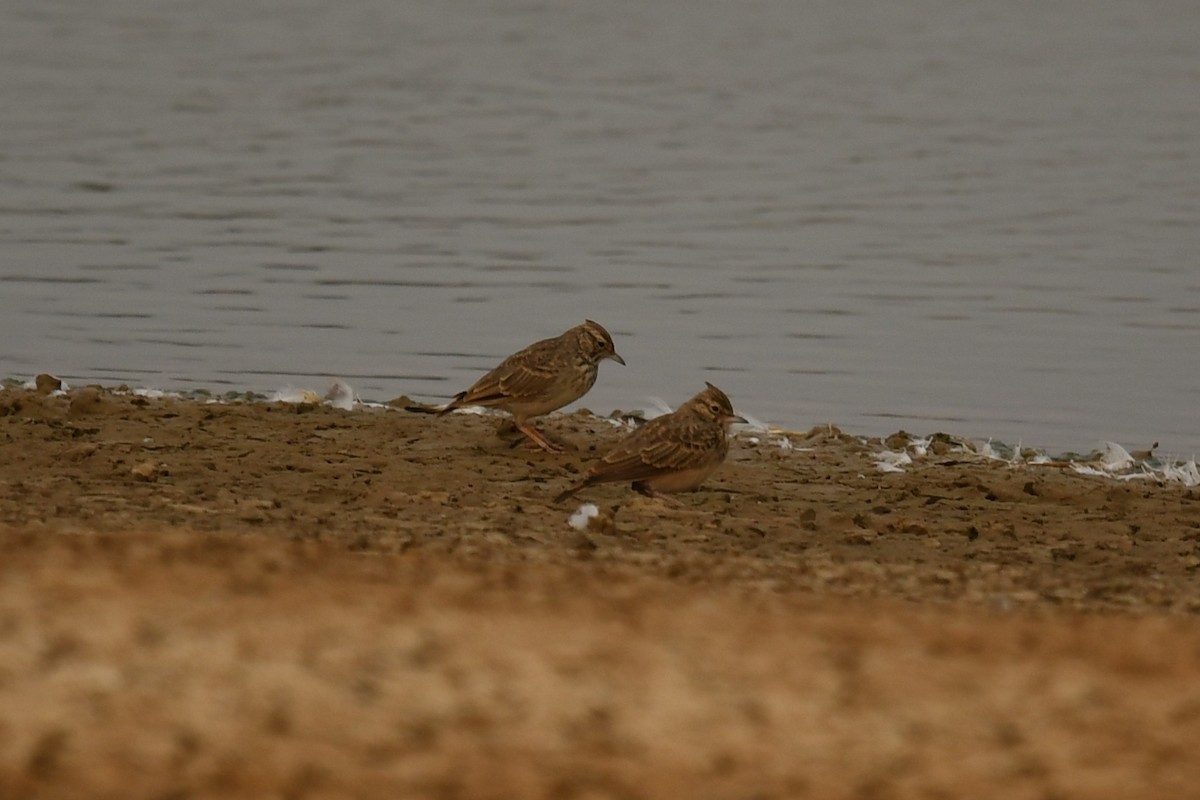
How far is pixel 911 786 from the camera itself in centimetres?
704

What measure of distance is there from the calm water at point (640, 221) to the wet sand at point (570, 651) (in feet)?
17.5

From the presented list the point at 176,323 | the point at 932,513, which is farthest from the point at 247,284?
the point at 932,513

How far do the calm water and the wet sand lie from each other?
533 centimetres

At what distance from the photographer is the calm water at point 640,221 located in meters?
18.5

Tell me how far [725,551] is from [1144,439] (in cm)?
609

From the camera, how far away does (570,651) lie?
798 cm

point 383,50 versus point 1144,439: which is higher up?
point 383,50

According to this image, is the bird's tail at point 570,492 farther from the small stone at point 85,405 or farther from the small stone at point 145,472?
the small stone at point 85,405

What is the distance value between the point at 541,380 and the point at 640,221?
45.6ft

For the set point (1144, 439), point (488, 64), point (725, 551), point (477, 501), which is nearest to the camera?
point (725, 551)

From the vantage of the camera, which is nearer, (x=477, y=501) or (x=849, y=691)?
(x=849, y=691)

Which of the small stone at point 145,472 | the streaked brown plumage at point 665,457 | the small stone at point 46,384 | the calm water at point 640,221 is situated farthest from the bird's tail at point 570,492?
the small stone at point 46,384

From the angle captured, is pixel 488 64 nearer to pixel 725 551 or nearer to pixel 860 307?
pixel 860 307

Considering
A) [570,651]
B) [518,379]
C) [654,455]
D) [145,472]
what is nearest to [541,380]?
[518,379]
